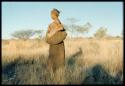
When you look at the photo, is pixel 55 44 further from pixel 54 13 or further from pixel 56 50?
Answer: pixel 54 13

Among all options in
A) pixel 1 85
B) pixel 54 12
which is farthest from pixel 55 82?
pixel 54 12

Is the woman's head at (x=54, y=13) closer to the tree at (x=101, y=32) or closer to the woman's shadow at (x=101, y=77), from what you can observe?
the woman's shadow at (x=101, y=77)

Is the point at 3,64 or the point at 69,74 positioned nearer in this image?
the point at 69,74

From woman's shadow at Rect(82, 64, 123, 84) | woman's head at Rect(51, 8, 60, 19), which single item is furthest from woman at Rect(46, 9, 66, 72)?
woman's shadow at Rect(82, 64, 123, 84)

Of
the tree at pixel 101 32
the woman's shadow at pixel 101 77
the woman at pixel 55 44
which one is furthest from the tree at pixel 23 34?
the woman at pixel 55 44

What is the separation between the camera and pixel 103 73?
10156 mm

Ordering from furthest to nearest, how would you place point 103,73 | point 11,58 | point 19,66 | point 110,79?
point 11,58, point 19,66, point 103,73, point 110,79

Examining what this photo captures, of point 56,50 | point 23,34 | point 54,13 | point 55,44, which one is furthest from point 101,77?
point 23,34

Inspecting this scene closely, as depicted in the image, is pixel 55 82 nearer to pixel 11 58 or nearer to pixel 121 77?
pixel 121 77

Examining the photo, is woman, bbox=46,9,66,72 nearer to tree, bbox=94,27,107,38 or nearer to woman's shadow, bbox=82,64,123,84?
woman's shadow, bbox=82,64,123,84

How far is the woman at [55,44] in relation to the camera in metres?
9.82

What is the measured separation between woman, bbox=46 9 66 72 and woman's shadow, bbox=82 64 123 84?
955 mm

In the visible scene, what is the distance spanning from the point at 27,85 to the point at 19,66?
8.69ft

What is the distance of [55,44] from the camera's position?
987 cm
